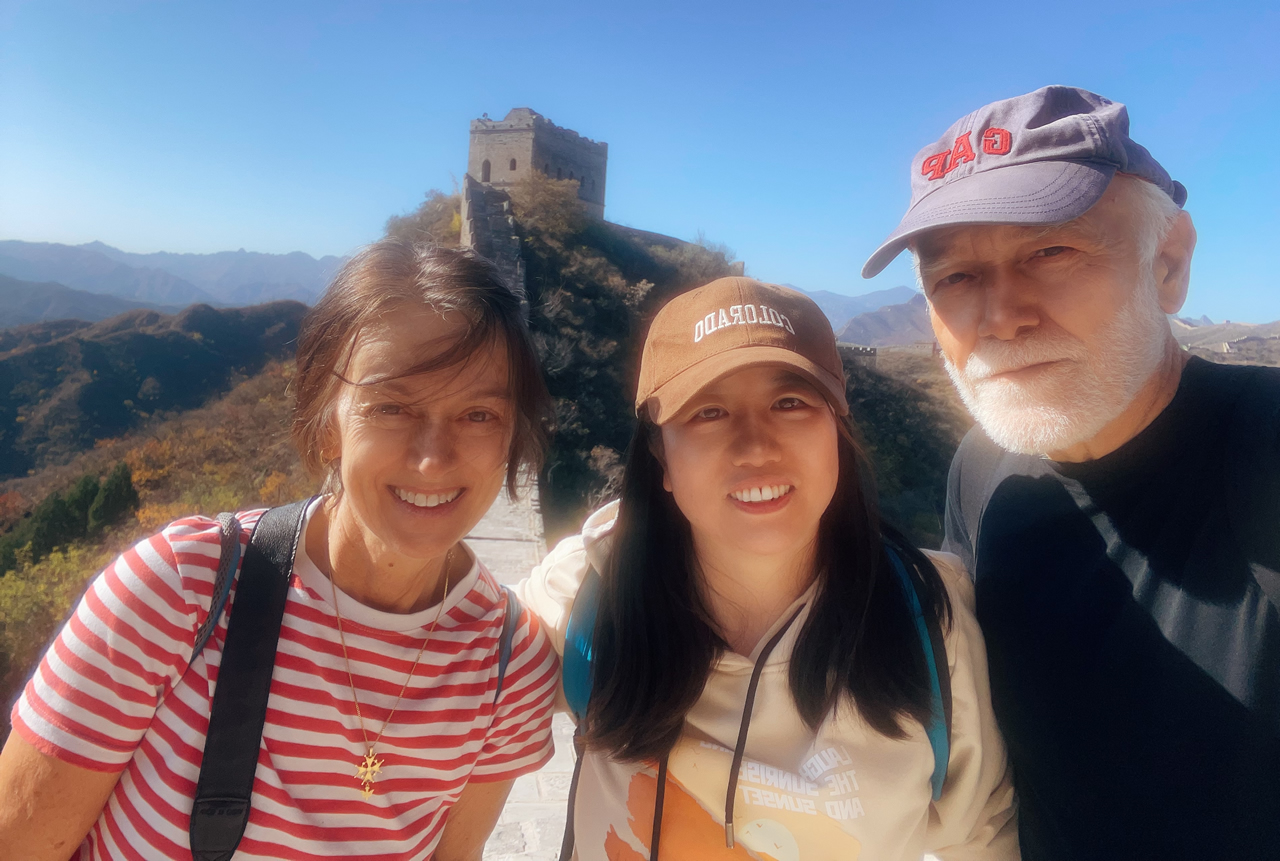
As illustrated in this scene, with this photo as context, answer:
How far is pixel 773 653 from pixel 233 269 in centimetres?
18445

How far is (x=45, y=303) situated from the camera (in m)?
71.6

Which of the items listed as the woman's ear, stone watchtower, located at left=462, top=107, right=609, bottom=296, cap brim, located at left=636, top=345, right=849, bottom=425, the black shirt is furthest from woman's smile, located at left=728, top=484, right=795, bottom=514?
stone watchtower, located at left=462, top=107, right=609, bottom=296

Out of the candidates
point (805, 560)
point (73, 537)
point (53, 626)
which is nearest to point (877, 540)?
point (805, 560)

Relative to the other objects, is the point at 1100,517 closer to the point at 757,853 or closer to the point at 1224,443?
the point at 1224,443

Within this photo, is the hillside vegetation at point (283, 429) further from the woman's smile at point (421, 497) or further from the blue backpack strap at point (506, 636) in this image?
the woman's smile at point (421, 497)

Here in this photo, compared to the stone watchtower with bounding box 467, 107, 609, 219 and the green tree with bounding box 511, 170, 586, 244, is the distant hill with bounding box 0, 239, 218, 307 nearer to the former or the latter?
the stone watchtower with bounding box 467, 107, 609, 219

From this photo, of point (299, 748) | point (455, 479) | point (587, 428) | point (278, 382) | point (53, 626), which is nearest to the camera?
point (299, 748)

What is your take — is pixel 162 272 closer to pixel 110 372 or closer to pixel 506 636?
pixel 110 372

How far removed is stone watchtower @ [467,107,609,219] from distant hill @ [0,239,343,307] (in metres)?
73.2

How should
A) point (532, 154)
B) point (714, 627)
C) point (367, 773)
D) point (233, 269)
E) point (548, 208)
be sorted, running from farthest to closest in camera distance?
1. point (233, 269)
2. point (532, 154)
3. point (548, 208)
4. point (714, 627)
5. point (367, 773)

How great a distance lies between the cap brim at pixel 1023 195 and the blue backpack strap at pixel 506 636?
1292 mm

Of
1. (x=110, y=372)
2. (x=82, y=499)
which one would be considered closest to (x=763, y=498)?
(x=82, y=499)

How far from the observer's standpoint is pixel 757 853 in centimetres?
126

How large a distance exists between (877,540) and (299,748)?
49.1 inches
